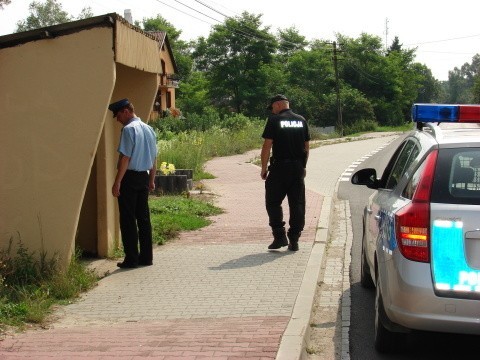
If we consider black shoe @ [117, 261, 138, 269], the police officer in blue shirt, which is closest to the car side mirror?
the police officer in blue shirt

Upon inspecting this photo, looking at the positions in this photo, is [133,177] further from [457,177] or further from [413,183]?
[457,177]

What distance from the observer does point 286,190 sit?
9.99 meters

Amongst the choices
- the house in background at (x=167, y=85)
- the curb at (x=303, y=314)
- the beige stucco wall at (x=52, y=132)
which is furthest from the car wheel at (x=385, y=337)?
the house in background at (x=167, y=85)

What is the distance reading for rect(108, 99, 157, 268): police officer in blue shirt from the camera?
8.78 metres

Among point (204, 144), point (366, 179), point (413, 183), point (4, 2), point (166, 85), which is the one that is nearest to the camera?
point (413, 183)

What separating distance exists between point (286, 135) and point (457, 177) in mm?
4671

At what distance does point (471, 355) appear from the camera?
19.7 feet

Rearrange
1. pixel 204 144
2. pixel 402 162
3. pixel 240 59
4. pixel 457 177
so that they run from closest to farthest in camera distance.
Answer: pixel 457 177 → pixel 402 162 → pixel 204 144 → pixel 240 59

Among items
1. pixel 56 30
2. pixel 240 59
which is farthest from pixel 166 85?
pixel 56 30

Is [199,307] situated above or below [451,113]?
below

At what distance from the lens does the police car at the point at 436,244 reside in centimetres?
500

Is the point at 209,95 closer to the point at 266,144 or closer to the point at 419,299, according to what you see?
the point at 266,144

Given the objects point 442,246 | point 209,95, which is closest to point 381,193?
point 442,246

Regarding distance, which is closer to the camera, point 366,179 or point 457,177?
point 457,177
